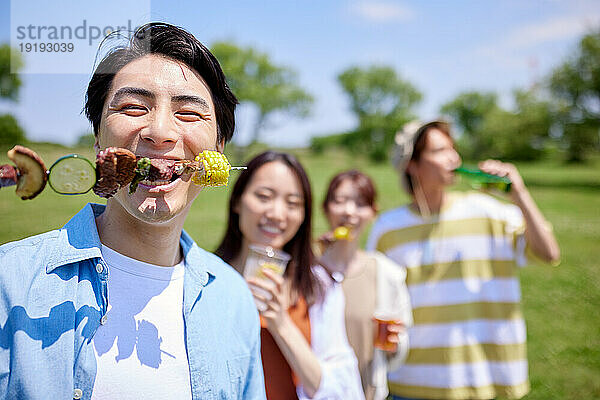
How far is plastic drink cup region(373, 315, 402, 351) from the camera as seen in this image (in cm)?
340

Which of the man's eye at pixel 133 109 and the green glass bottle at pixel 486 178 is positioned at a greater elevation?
the man's eye at pixel 133 109

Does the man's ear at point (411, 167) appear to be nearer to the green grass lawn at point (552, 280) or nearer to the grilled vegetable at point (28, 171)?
the green grass lawn at point (552, 280)

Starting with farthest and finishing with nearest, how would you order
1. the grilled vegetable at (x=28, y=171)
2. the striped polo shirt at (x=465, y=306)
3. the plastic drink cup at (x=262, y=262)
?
the striped polo shirt at (x=465, y=306) < the plastic drink cup at (x=262, y=262) < the grilled vegetable at (x=28, y=171)

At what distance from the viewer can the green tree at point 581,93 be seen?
1516 inches

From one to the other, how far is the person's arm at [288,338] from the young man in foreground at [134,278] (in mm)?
683

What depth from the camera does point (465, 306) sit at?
387 cm

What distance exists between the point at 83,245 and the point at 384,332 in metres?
2.34

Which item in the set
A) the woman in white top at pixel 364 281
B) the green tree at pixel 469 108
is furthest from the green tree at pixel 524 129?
the woman in white top at pixel 364 281

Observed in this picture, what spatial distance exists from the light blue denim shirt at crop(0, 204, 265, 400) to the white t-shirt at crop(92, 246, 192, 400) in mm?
38

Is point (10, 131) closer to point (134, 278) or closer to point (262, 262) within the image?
point (134, 278)

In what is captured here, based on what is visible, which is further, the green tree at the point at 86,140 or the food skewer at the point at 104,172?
the green tree at the point at 86,140

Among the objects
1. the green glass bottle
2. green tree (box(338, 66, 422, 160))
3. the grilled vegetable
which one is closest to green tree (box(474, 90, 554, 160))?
green tree (box(338, 66, 422, 160))

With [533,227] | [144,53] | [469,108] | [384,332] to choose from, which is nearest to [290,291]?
[384,332]

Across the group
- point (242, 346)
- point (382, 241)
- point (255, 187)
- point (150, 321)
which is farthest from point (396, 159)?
point (150, 321)
